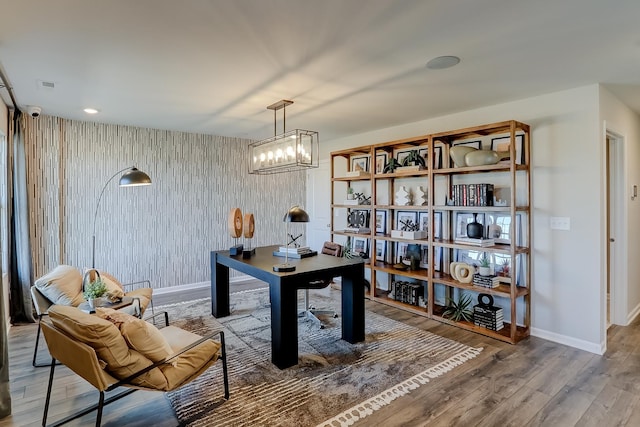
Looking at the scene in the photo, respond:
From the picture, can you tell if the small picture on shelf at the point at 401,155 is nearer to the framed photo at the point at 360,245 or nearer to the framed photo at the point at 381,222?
the framed photo at the point at 381,222

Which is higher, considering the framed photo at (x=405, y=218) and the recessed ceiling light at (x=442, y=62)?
the recessed ceiling light at (x=442, y=62)

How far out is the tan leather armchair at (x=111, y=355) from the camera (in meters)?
1.80

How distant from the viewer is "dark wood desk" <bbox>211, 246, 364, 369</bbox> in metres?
2.83

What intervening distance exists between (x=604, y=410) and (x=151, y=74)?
162 inches

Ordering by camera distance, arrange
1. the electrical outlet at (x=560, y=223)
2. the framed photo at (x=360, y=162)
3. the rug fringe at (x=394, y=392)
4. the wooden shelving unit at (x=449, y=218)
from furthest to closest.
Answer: the framed photo at (x=360, y=162), the wooden shelving unit at (x=449, y=218), the electrical outlet at (x=560, y=223), the rug fringe at (x=394, y=392)

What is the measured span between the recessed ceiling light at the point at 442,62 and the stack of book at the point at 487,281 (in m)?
2.11

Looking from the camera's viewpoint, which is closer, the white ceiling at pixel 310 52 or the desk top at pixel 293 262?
the white ceiling at pixel 310 52

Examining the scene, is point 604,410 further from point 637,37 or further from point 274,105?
point 274,105

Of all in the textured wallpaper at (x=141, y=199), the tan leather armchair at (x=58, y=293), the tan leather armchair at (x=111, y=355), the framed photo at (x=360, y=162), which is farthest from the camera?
the framed photo at (x=360, y=162)

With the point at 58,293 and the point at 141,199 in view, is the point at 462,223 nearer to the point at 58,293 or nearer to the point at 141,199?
the point at 58,293

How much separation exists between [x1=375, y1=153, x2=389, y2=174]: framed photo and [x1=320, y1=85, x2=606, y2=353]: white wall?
166 centimetres

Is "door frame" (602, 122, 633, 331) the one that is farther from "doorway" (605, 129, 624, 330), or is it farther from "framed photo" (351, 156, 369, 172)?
"framed photo" (351, 156, 369, 172)

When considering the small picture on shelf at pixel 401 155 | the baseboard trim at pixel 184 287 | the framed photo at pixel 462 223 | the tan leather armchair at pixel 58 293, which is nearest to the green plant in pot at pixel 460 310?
the framed photo at pixel 462 223

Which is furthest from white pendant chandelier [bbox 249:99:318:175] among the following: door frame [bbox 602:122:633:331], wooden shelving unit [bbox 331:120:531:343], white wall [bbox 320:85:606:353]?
door frame [bbox 602:122:633:331]
